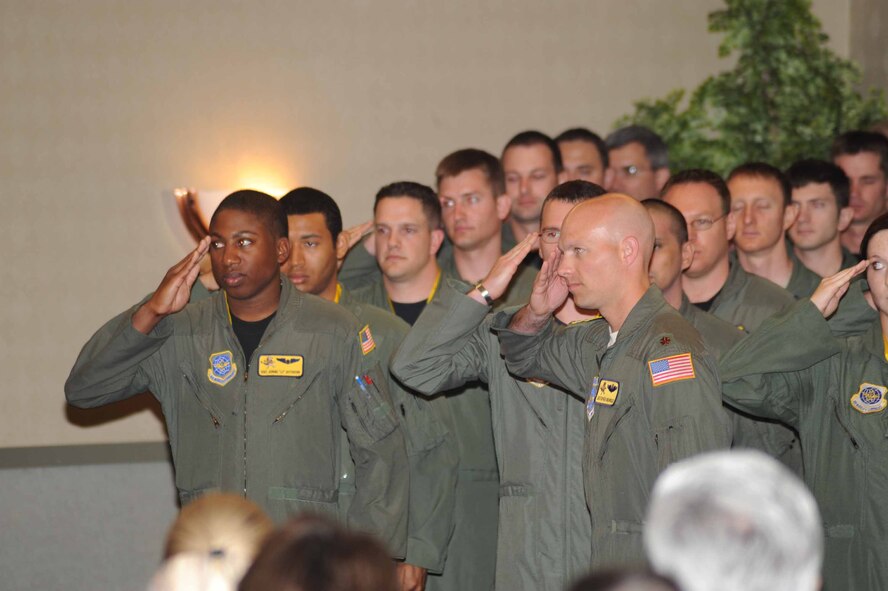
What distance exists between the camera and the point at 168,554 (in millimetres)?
Answer: 1877

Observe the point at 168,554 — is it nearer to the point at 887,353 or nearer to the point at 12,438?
the point at 887,353

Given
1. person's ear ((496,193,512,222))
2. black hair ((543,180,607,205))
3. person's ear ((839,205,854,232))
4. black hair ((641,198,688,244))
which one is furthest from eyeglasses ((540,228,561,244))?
person's ear ((839,205,854,232))

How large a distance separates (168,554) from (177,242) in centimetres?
479

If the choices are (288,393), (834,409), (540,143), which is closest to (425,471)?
(288,393)

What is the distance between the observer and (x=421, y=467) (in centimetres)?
458

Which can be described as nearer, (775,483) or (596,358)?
(775,483)

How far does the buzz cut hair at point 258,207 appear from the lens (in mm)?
4172

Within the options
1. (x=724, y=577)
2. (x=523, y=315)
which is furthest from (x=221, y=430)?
(x=724, y=577)

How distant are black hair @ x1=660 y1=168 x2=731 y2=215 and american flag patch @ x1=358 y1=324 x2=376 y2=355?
1809 millimetres

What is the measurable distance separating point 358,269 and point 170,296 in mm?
1907

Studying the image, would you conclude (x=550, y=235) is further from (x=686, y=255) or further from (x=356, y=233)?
(x=356, y=233)

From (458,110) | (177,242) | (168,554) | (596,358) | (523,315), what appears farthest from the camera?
(458,110)

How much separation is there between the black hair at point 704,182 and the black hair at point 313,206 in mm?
1566

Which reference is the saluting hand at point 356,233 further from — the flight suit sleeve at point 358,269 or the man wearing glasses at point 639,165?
the man wearing glasses at point 639,165
